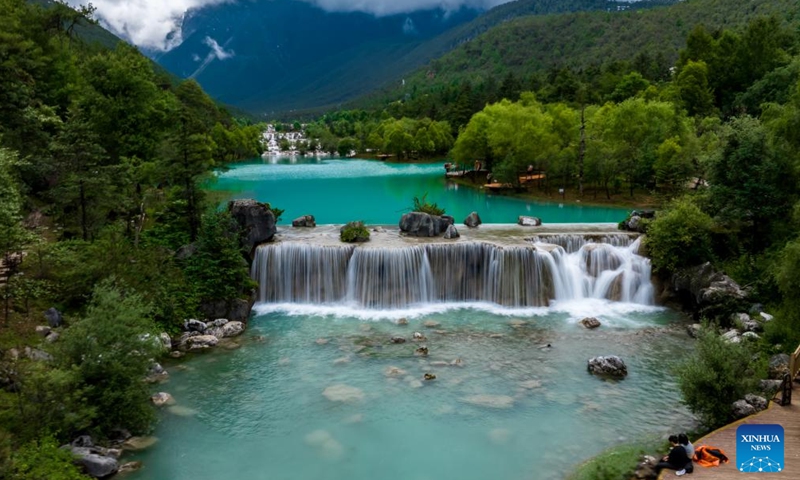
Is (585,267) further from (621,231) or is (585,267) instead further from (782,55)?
(782,55)

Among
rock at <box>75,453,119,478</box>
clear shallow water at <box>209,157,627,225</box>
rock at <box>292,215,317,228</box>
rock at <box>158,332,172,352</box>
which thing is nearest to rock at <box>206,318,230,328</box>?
rock at <box>158,332,172,352</box>

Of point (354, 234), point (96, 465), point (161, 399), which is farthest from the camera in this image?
point (354, 234)

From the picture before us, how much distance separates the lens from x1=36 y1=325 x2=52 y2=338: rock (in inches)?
641

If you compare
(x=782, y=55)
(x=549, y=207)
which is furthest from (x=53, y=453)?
(x=782, y=55)

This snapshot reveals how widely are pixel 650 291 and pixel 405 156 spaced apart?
7527cm

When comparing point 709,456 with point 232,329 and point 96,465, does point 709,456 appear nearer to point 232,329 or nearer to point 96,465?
point 96,465

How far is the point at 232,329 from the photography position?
2034 centimetres

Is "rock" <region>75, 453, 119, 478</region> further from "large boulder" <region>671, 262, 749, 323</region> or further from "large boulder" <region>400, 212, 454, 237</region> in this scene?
"large boulder" <region>671, 262, 749, 323</region>

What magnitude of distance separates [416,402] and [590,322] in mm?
8617

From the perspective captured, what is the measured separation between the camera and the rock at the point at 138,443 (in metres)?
13.0

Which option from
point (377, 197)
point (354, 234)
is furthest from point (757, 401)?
point (377, 197)

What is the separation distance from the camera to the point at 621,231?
26.8 metres

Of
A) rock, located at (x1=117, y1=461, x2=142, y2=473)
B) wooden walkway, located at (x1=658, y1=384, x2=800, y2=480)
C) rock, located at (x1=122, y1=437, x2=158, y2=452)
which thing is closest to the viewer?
wooden walkway, located at (x1=658, y1=384, x2=800, y2=480)

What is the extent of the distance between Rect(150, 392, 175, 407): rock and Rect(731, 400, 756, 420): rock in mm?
13922
